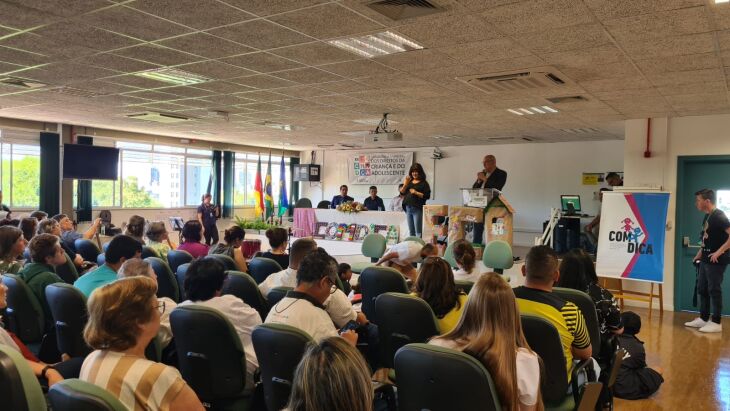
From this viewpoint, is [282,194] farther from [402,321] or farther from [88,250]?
[402,321]

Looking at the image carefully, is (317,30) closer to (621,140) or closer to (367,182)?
(621,140)

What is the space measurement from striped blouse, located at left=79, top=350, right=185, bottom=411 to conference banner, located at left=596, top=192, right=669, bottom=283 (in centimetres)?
692

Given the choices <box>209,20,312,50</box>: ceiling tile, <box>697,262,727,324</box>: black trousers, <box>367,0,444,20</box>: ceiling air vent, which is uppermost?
<box>367,0,444,20</box>: ceiling air vent

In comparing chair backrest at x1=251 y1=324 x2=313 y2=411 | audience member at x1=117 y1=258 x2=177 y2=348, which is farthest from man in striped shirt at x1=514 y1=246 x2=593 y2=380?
audience member at x1=117 y1=258 x2=177 y2=348

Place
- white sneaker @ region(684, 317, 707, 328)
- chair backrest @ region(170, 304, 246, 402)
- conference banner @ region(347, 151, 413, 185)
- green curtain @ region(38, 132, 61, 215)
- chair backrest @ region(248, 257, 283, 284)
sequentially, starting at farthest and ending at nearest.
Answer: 1. conference banner @ region(347, 151, 413, 185)
2. green curtain @ region(38, 132, 61, 215)
3. white sneaker @ region(684, 317, 707, 328)
4. chair backrest @ region(248, 257, 283, 284)
5. chair backrest @ region(170, 304, 246, 402)

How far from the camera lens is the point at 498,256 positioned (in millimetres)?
5906

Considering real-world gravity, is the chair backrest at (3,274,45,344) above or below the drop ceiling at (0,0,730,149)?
below

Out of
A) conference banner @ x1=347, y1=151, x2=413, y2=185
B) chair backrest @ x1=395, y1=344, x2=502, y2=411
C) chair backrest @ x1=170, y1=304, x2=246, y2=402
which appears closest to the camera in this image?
chair backrest @ x1=395, y1=344, x2=502, y2=411

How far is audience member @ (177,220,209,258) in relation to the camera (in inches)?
210

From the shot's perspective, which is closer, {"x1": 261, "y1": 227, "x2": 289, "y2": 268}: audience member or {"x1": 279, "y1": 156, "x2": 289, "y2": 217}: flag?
{"x1": 261, "y1": 227, "x2": 289, "y2": 268}: audience member

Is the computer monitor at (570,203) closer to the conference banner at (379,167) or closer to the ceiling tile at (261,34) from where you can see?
the conference banner at (379,167)

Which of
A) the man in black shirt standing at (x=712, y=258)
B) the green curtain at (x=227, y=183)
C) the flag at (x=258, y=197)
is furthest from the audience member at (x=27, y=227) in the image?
the green curtain at (x=227, y=183)

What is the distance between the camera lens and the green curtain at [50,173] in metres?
10.5

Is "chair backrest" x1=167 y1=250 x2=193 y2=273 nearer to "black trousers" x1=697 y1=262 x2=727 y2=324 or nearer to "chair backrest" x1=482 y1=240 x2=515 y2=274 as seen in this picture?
"chair backrest" x1=482 y1=240 x2=515 y2=274
